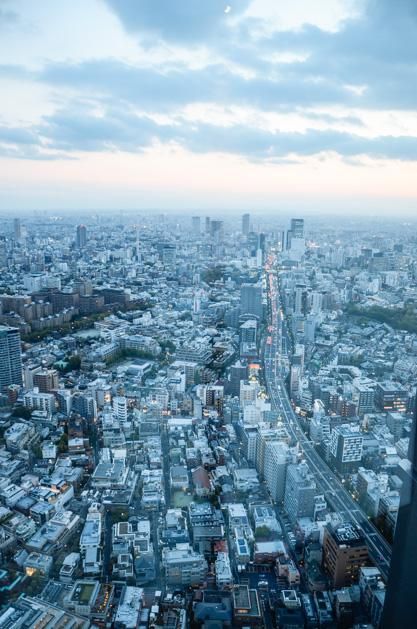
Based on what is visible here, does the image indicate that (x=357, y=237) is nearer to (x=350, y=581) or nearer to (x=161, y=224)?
(x=350, y=581)

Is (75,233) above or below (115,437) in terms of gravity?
above

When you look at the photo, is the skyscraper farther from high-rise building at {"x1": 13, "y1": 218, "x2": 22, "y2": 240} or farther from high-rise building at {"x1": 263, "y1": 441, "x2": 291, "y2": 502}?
high-rise building at {"x1": 13, "y1": 218, "x2": 22, "y2": 240}

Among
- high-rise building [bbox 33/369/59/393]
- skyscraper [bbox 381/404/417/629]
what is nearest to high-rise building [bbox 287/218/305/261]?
high-rise building [bbox 33/369/59/393]

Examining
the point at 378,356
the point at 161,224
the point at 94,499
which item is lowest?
the point at 94,499

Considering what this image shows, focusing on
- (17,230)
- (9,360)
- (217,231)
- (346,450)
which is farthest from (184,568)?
(217,231)

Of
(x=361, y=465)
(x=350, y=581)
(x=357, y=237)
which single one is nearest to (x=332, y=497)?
(x=361, y=465)
